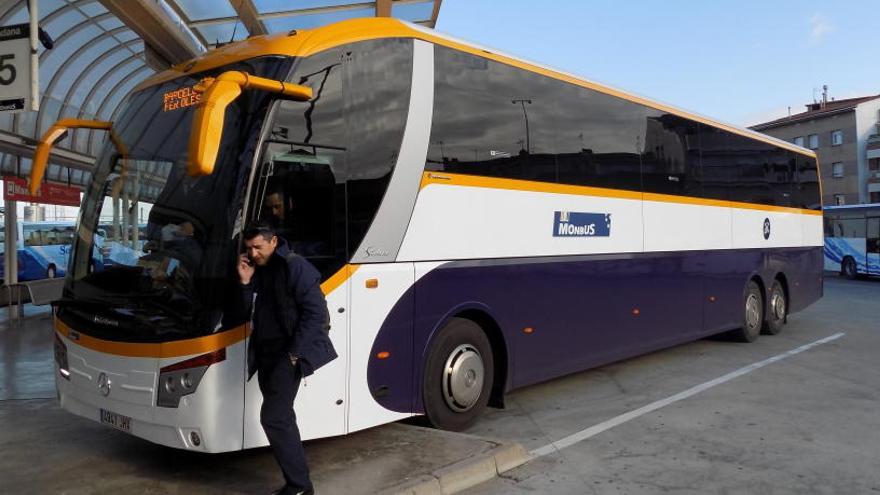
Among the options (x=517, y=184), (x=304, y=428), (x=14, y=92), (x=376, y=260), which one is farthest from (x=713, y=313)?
(x=14, y=92)

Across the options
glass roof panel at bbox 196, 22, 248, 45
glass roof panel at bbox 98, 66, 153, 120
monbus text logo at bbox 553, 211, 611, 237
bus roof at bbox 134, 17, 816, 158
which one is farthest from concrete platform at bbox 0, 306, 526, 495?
glass roof panel at bbox 98, 66, 153, 120

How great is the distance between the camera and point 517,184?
6.27 m

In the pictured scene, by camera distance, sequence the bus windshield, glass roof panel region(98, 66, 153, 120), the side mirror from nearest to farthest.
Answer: the side mirror < the bus windshield < glass roof panel region(98, 66, 153, 120)

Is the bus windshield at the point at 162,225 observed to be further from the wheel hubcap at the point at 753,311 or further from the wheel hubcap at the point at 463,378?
the wheel hubcap at the point at 753,311

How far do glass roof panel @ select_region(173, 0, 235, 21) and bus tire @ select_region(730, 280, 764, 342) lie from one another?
369 inches

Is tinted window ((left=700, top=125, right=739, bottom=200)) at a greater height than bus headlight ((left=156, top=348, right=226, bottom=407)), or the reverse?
tinted window ((left=700, top=125, right=739, bottom=200))

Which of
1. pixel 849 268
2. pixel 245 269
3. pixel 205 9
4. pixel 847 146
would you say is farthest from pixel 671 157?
pixel 847 146

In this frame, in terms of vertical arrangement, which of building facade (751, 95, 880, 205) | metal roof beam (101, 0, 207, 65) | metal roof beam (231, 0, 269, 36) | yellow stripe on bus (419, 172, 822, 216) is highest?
A: building facade (751, 95, 880, 205)

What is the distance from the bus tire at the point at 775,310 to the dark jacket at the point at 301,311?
9833mm

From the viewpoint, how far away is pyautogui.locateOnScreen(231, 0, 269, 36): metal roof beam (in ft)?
32.6

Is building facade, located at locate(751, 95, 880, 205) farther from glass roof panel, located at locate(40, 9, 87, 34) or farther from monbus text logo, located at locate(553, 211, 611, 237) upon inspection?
glass roof panel, located at locate(40, 9, 87, 34)

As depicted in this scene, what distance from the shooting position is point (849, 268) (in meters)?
27.2

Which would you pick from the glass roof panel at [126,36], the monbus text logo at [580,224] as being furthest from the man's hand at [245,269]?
the glass roof panel at [126,36]

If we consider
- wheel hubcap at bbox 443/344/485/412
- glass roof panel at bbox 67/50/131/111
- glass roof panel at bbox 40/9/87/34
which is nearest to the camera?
wheel hubcap at bbox 443/344/485/412
